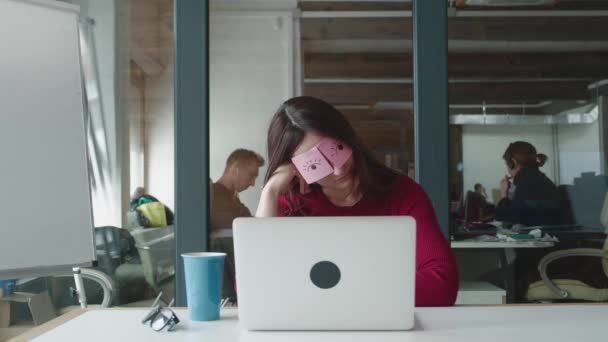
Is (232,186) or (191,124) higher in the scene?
(191,124)

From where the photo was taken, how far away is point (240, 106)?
2.66 m

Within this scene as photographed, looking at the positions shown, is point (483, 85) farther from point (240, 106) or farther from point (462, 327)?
point (462, 327)

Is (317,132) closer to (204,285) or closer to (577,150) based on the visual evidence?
(204,285)

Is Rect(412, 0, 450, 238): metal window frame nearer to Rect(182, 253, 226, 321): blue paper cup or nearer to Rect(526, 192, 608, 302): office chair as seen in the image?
Rect(526, 192, 608, 302): office chair

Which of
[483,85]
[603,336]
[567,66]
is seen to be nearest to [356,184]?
[603,336]

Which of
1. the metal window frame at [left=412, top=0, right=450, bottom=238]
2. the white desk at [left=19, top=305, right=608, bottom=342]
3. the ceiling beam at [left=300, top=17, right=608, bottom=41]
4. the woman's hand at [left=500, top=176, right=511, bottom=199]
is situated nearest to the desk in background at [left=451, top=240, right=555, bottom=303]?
the woman's hand at [left=500, top=176, right=511, bottom=199]

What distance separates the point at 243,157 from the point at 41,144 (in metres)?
1.01

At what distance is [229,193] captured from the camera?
2645 mm

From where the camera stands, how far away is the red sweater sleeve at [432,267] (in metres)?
1.50

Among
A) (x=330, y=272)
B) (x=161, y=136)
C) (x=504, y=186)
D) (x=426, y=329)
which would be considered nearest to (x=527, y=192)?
(x=504, y=186)

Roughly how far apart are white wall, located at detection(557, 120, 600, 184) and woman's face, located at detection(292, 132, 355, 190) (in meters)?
1.53

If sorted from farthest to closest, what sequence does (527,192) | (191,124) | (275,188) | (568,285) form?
(568,285), (527,192), (191,124), (275,188)

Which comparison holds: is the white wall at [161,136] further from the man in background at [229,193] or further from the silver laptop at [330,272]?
the silver laptop at [330,272]

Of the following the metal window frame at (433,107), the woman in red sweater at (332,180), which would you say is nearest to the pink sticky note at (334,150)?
the woman in red sweater at (332,180)
